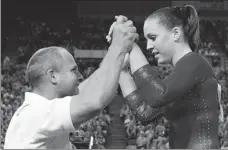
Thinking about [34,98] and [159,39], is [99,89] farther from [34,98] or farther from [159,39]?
[159,39]

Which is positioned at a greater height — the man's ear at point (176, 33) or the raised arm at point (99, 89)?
the man's ear at point (176, 33)

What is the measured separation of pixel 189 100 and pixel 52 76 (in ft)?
2.21

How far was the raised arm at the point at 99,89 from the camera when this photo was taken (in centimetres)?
169

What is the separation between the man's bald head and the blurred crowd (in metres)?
10.1

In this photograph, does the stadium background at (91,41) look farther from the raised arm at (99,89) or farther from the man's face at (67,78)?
the raised arm at (99,89)

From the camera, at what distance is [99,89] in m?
1.70

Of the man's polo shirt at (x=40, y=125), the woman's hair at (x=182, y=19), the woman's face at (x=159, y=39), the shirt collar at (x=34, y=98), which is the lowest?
the man's polo shirt at (x=40, y=125)

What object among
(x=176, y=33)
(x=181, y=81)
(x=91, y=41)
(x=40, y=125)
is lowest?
(x=91, y=41)

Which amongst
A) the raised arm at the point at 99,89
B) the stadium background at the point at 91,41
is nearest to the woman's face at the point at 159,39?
the raised arm at the point at 99,89

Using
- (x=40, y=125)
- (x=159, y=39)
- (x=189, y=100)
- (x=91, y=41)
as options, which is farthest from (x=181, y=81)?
(x=91, y=41)

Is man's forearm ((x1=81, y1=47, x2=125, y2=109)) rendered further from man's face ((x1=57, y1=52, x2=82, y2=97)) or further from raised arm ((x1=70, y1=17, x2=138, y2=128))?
man's face ((x1=57, y1=52, x2=82, y2=97))

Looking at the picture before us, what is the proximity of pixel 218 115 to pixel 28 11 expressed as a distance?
19172mm

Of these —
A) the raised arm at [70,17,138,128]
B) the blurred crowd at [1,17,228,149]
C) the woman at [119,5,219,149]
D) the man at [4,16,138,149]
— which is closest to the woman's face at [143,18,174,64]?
the woman at [119,5,219,149]

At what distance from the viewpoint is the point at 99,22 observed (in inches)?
789
